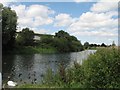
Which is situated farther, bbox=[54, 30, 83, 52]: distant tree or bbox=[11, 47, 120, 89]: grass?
bbox=[54, 30, 83, 52]: distant tree

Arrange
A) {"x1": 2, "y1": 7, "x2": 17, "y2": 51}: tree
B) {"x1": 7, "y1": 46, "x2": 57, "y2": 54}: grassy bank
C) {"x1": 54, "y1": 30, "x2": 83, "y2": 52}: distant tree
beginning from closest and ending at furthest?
{"x1": 2, "y1": 7, "x2": 17, "y2": 51}: tree → {"x1": 7, "y1": 46, "x2": 57, "y2": 54}: grassy bank → {"x1": 54, "y1": 30, "x2": 83, "y2": 52}: distant tree

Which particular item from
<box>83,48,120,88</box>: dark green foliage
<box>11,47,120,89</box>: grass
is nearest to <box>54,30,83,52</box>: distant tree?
<box>11,47,120,89</box>: grass

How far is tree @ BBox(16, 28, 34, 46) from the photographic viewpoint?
72.6 meters

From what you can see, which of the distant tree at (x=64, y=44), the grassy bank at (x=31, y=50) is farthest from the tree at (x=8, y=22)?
the distant tree at (x=64, y=44)

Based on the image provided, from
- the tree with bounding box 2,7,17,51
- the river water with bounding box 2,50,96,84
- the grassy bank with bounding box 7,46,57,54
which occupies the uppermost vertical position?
the tree with bounding box 2,7,17,51

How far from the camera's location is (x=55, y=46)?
261 feet

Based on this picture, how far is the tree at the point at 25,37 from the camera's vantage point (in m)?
72.6

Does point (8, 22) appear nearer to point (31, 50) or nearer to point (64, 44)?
point (31, 50)

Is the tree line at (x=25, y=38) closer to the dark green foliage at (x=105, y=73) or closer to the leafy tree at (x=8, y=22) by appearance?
the leafy tree at (x=8, y=22)

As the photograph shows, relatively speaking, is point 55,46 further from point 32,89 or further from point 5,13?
point 32,89

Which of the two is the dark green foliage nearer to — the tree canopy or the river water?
the river water

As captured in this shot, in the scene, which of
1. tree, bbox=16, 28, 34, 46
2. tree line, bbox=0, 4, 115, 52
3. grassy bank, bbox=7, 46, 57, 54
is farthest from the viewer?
tree, bbox=16, 28, 34, 46

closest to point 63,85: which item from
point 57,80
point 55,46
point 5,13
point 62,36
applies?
point 57,80

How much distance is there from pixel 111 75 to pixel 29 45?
69405 millimetres
